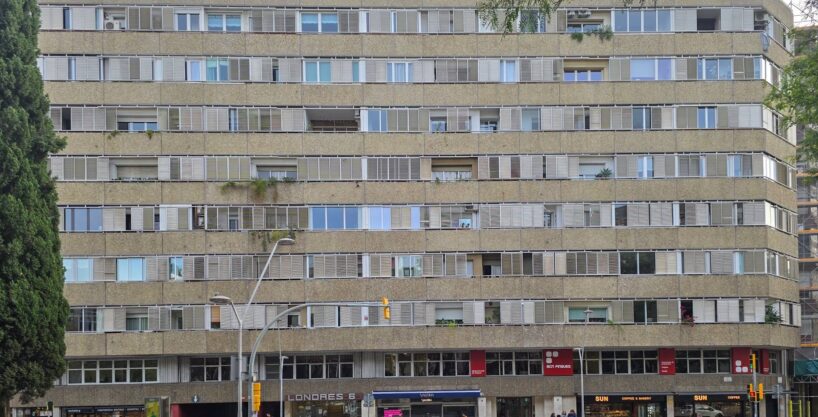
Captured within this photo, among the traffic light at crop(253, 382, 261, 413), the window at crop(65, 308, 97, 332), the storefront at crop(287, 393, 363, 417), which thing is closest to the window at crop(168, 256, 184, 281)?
the window at crop(65, 308, 97, 332)

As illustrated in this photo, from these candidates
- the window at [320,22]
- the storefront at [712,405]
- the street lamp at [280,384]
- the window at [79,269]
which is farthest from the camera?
the storefront at [712,405]

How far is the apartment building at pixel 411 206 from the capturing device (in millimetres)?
60438

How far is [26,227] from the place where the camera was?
145ft

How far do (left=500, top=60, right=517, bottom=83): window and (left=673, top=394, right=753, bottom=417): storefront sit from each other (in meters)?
18.8

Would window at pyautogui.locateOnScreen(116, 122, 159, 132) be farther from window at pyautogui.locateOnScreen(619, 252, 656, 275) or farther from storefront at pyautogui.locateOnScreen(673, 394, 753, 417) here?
storefront at pyautogui.locateOnScreen(673, 394, 753, 417)

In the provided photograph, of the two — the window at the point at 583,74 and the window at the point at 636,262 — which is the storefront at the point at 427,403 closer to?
the window at the point at 636,262

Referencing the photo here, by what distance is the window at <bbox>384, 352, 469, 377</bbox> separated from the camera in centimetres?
6219

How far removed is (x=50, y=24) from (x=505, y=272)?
87.4 ft

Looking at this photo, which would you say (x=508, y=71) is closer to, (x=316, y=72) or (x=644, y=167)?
(x=644, y=167)

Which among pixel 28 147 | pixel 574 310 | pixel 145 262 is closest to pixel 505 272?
pixel 574 310

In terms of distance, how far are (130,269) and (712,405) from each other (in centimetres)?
3118

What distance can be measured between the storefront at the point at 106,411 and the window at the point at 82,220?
9.25m

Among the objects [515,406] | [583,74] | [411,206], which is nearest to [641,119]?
[583,74]

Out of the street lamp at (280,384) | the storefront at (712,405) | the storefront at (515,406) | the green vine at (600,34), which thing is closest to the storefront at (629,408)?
the storefront at (712,405)
